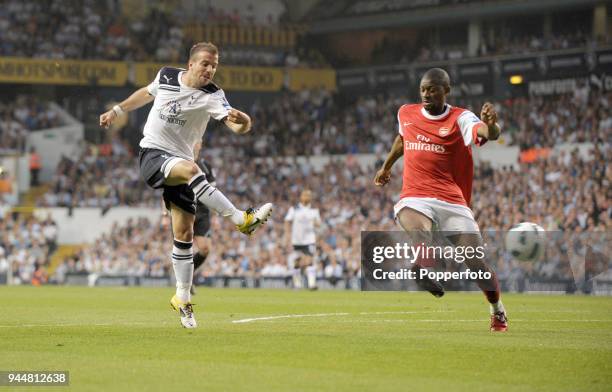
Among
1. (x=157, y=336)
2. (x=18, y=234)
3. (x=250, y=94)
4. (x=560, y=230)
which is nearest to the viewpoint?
(x=157, y=336)

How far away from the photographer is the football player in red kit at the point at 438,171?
39.4 ft

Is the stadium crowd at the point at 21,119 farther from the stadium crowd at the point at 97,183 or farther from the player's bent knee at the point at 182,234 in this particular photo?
the player's bent knee at the point at 182,234

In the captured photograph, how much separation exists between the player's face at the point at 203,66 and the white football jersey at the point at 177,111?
0.11 metres

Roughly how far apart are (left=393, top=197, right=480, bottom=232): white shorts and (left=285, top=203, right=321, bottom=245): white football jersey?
1445 cm

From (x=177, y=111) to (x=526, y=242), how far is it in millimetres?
11917

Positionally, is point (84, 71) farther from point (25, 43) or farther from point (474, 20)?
point (474, 20)

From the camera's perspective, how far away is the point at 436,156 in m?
12.3

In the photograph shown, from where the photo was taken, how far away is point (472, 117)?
1191cm

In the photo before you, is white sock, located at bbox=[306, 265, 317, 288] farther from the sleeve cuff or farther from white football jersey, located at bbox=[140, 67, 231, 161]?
the sleeve cuff

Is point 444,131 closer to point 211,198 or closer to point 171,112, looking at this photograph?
point 211,198

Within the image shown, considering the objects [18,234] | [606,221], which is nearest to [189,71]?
[606,221]

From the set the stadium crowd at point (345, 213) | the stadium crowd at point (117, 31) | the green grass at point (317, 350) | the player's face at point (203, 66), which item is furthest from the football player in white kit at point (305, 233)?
the stadium crowd at point (117, 31)

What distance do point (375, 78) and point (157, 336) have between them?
3714cm

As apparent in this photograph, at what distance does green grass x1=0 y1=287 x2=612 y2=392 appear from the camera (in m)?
7.82
